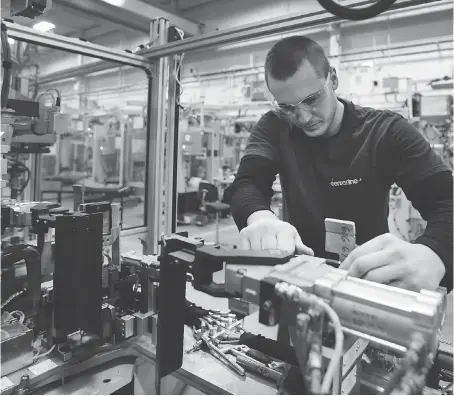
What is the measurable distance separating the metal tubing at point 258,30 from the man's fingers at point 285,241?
2.63 feet

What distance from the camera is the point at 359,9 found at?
0.78 metres

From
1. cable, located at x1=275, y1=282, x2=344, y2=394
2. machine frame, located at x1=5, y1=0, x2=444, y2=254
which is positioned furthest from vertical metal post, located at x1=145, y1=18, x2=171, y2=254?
cable, located at x1=275, y1=282, x2=344, y2=394

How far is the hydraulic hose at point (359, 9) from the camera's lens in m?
0.77

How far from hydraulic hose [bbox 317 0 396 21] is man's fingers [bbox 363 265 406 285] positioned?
1.68ft

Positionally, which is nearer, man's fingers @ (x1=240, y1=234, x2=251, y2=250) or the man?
man's fingers @ (x1=240, y1=234, x2=251, y2=250)

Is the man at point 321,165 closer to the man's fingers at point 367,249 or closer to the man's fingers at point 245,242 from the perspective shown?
the man's fingers at point 245,242

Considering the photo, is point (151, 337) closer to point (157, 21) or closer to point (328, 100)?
point (328, 100)

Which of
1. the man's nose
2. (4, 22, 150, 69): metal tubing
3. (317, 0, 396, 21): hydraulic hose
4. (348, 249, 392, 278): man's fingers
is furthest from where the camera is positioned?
(4, 22, 150, 69): metal tubing

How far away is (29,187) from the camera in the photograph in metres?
4.08

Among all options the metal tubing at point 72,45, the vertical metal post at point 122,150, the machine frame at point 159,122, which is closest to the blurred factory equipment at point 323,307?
the metal tubing at point 72,45

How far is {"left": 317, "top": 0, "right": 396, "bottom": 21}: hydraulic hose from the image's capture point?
30.4 inches

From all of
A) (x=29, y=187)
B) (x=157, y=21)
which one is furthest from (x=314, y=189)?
(x=29, y=187)

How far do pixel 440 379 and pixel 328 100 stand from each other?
791 mm

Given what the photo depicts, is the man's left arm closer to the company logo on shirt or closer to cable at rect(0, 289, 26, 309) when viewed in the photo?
the company logo on shirt
